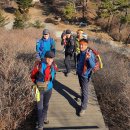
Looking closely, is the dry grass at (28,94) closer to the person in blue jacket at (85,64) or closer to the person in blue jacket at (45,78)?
the person in blue jacket at (45,78)

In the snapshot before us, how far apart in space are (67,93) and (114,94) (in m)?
1.26

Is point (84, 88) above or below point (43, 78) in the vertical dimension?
below

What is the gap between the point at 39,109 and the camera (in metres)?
7.44

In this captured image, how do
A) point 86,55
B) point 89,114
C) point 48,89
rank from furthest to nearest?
1. point 89,114
2. point 86,55
3. point 48,89

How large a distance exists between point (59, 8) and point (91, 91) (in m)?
30.1

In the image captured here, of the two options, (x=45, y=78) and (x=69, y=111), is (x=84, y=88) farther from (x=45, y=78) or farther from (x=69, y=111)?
(x=45, y=78)

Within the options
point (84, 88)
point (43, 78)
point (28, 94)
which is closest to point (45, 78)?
point (43, 78)

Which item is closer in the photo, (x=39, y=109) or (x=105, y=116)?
(x=39, y=109)

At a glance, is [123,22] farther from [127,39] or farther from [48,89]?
[48,89]

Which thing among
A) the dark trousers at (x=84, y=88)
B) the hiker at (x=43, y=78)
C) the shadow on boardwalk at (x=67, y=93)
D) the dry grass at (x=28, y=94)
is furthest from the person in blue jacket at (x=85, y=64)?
the dry grass at (x=28, y=94)

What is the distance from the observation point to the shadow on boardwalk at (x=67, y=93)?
8852mm

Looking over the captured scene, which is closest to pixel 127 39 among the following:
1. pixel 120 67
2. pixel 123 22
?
pixel 123 22

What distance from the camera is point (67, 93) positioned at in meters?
9.55

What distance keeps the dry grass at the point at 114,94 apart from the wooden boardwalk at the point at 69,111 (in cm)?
42
